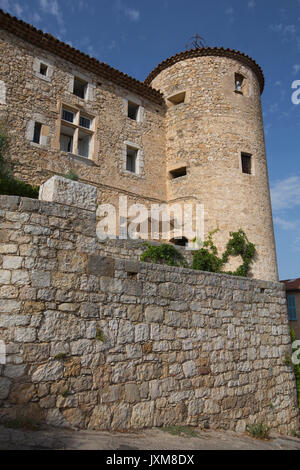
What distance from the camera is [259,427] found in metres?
5.84

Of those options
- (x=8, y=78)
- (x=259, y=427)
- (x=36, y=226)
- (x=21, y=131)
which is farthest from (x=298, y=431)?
(x=8, y=78)

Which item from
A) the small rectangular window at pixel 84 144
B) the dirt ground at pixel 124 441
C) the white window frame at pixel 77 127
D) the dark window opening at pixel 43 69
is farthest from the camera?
the small rectangular window at pixel 84 144

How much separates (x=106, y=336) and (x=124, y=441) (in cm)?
125

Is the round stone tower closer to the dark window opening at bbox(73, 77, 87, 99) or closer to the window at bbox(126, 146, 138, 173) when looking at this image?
the window at bbox(126, 146, 138, 173)

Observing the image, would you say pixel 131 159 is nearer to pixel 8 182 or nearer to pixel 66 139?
pixel 66 139

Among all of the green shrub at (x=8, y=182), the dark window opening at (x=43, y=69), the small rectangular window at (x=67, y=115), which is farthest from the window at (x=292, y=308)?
the dark window opening at (x=43, y=69)

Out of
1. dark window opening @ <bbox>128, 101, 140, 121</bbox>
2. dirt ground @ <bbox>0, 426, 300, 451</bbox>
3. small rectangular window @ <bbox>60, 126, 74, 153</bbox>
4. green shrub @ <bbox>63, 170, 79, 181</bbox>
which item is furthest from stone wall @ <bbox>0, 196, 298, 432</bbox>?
dark window opening @ <bbox>128, 101, 140, 121</bbox>

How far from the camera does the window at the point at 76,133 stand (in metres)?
11.8

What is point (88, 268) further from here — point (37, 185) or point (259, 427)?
point (37, 185)

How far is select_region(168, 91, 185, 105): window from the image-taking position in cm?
1441

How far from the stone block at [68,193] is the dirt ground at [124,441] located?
2744 mm

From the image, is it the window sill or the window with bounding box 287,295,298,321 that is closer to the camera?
the window sill

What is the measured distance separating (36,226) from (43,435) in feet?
7.69

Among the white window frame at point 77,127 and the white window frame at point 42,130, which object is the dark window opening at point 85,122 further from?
the white window frame at point 42,130
